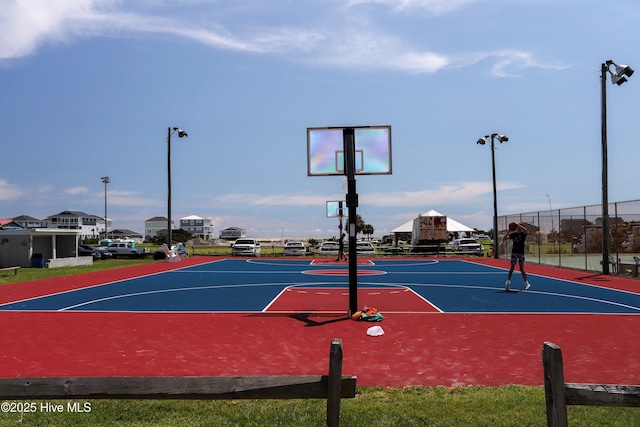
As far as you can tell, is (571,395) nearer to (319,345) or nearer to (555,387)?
(555,387)

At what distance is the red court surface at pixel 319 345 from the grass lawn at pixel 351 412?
2.47 ft

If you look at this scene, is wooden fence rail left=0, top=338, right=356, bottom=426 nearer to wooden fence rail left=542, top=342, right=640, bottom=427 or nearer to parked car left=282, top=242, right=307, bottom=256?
wooden fence rail left=542, top=342, right=640, bottom=427

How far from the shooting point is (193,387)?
362 cm

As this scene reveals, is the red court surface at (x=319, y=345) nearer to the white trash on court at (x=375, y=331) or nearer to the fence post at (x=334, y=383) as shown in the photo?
the white trash on court at (x=375, y=331)

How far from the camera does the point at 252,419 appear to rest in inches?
210

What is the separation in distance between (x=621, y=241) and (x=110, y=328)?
71.7 ft

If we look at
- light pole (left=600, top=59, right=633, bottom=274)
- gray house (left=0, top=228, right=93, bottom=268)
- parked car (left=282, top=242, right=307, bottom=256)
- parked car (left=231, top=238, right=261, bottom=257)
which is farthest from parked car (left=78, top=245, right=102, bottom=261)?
light pole (left=600, top=59, right=633, bottom=274)

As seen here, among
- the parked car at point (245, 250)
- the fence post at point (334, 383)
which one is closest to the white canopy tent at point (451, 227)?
the parked car at point (245, 250)

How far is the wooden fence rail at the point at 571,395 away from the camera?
3523mm

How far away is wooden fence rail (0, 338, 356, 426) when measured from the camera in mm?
3607

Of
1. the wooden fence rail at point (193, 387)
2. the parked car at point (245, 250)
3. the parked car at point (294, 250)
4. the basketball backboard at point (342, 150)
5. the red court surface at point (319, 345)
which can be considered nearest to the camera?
the wooden fence rail at point (193, 387)

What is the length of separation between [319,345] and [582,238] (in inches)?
832

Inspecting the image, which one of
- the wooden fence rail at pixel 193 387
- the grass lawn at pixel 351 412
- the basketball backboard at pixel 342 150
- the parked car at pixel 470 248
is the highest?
the basketball backboard at pixel 342 150

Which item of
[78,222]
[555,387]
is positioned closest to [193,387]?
[555,387]
